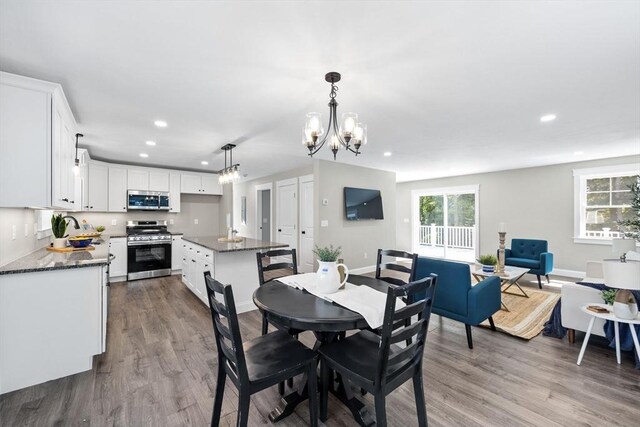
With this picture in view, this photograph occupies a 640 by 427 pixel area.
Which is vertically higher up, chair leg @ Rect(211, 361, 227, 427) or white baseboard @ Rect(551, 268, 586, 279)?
chair leg @ Rect(211, 361, 227, 427)

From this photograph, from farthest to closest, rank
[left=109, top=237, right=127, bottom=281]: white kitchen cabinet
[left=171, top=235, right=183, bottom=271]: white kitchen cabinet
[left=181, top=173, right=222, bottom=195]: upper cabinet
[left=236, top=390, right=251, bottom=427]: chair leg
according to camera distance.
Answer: [left=181, top=173, right=222, bottom=195]: upper cabinet < [left=171, top=235, right=183, bottom=271]: white kitchen cabinet < [left=109, top=237, right=127, bottom=281]: white kitchen cabinet < [left=236, top=390, right=251, bottom=427]: chair leg

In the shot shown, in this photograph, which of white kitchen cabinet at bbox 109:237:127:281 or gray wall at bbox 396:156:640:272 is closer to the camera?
white kitchen cabinet at bbox 109:237:127:281

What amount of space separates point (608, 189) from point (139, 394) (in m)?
7.99

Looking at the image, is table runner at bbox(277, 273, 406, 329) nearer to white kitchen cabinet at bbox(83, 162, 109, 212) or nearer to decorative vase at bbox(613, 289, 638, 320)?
decorative vase at bbox(613, 289, 638, 320)

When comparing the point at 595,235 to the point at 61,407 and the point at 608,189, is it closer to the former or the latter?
the point at 608,189

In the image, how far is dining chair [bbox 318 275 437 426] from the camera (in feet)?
4.41

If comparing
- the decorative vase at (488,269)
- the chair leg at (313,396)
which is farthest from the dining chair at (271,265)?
the decorative vase at (488,269)

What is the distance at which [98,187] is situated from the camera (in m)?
5.12

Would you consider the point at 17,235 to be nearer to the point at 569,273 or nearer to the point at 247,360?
the point at 247,360

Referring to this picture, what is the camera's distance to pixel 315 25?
1619 millimetres

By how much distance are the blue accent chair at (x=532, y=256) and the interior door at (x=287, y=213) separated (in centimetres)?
429

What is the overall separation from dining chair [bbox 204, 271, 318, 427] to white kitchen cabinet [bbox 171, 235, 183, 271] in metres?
4.55

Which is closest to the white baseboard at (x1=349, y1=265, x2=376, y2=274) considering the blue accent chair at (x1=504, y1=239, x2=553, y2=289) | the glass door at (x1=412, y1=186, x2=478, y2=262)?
the blue accent chair at (x1=504, y1=239, x2=553, y2=289)

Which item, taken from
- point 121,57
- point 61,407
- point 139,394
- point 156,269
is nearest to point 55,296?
point 61,407
